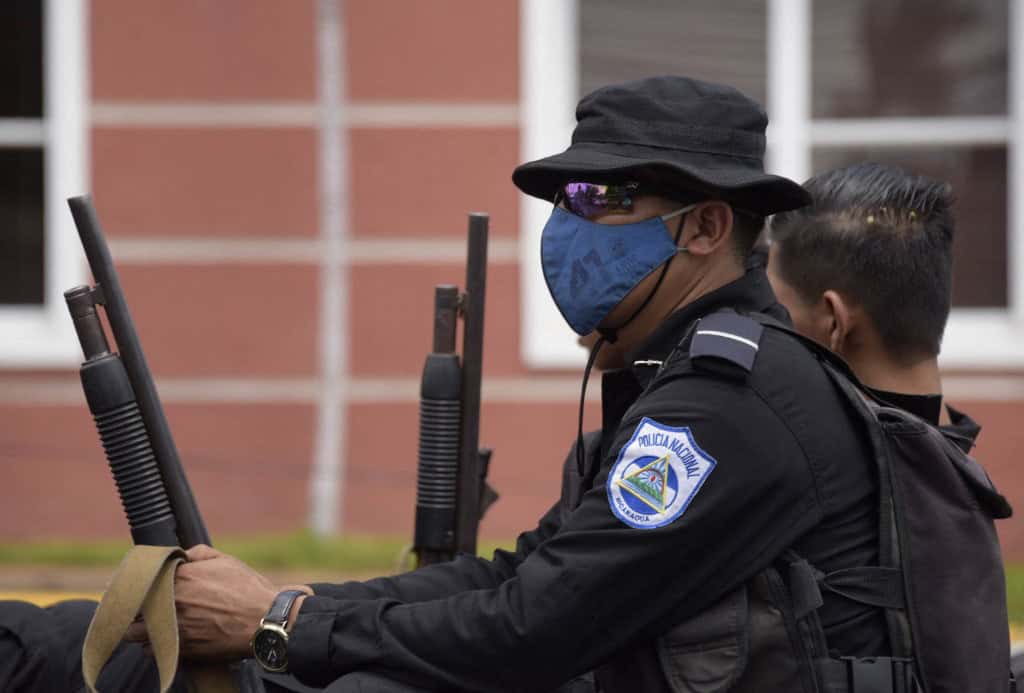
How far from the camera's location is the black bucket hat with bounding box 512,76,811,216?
2311 mm

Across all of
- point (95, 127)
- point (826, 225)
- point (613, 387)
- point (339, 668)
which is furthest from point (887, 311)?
point (95, 127)

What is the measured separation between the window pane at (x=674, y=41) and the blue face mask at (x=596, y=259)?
4016mm

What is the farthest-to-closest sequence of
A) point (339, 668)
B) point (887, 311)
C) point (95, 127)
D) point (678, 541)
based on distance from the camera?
point (95, 127) → point (887, 311) → point (339, 668) → point (678, 541)

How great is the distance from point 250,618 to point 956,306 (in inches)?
187

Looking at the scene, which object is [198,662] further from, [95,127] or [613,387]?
[95,127]

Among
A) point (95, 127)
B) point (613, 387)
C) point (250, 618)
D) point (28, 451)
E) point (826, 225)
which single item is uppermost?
point (95, 127)

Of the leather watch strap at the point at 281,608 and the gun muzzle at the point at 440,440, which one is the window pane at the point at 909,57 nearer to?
the gun muzzle at the point at 440,440

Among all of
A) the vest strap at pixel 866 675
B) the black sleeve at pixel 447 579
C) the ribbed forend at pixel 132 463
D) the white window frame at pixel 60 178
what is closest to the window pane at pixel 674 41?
the white window frame at pixel 60 178

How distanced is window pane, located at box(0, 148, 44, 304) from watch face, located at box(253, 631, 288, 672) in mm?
4592

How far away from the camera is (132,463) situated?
241 cm

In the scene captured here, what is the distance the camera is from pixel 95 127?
20.7ft

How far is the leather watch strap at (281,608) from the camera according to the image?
7.43 feet

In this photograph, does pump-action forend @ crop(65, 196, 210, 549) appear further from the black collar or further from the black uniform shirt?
the black collar

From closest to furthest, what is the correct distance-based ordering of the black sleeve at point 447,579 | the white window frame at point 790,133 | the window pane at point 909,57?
the black sleeve at point 447,579 < the white window frame at point 790,133 < the window pane at point 909,57
